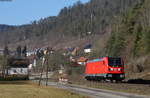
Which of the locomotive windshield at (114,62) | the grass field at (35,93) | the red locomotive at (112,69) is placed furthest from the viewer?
the locomotive windshield at (114,62)

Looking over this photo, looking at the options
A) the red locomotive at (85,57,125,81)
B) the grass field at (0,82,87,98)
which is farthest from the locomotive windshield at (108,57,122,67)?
the grass field at (0,82,87,98)

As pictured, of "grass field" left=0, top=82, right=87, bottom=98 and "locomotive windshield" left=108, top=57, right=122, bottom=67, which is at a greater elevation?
"locomotive windshield" left=108, top=57, right=122, bottom=67

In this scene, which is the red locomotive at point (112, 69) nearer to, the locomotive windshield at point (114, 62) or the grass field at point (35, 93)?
the locomotive windshield at point (114, 62)

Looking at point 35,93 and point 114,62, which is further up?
point 114,62

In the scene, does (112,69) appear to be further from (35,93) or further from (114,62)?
(35,93)

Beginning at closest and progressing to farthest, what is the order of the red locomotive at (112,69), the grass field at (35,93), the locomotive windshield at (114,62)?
1. the grass field at (35,93)
2. the red locomotive at (112,69)
3. the locomotive windshield at (114,62)

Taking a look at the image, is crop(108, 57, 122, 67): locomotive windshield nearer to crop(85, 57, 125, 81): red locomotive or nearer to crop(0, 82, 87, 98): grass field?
crop(85, 57, 125, 81): red locomotive

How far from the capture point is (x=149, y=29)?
6750 cm

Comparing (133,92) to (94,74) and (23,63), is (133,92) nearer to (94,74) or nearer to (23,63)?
(94,74)

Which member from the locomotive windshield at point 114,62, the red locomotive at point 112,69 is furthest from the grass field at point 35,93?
the locomotive windshield at point 114,62

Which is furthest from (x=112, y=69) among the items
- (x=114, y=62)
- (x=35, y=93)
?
(x=35, y=93)

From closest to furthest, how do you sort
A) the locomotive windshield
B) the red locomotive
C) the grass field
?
the grass field, the red locomotive, the locomotive windshield

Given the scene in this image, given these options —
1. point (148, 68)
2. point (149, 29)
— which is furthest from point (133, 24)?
point (148, 68)

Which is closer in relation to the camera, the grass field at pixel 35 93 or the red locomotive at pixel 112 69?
the grass field at pixel 35 93
